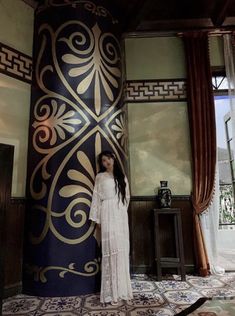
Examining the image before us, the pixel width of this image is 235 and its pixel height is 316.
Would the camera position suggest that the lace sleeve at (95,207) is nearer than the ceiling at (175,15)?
Yes

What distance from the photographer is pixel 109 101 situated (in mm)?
3027

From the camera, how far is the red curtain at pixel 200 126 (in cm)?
331

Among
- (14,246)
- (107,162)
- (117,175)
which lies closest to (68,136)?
(107,162)

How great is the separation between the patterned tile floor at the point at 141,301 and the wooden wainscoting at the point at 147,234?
36 centimetres

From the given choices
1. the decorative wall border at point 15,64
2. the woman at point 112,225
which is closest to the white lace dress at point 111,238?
the woman at point 112,225

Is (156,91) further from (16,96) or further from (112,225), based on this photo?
(112,225)

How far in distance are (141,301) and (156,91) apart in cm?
262

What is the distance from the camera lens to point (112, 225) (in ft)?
8.02

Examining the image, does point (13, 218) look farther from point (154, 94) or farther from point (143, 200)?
point (154, 94)

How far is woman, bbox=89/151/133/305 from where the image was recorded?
2.34 m

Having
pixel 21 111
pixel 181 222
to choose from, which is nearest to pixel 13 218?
pixel 21 111

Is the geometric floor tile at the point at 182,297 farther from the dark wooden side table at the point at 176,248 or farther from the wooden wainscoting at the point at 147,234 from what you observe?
the wooden wainscoting at the point at 147,234

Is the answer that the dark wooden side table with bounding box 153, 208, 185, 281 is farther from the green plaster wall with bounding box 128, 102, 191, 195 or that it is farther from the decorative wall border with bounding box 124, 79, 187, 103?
the decorative wall border with bounding box 124, 79, 187, 103

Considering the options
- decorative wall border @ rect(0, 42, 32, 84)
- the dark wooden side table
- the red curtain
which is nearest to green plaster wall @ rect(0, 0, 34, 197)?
decorative wall border @ rect(0, 42, 32, 84)
